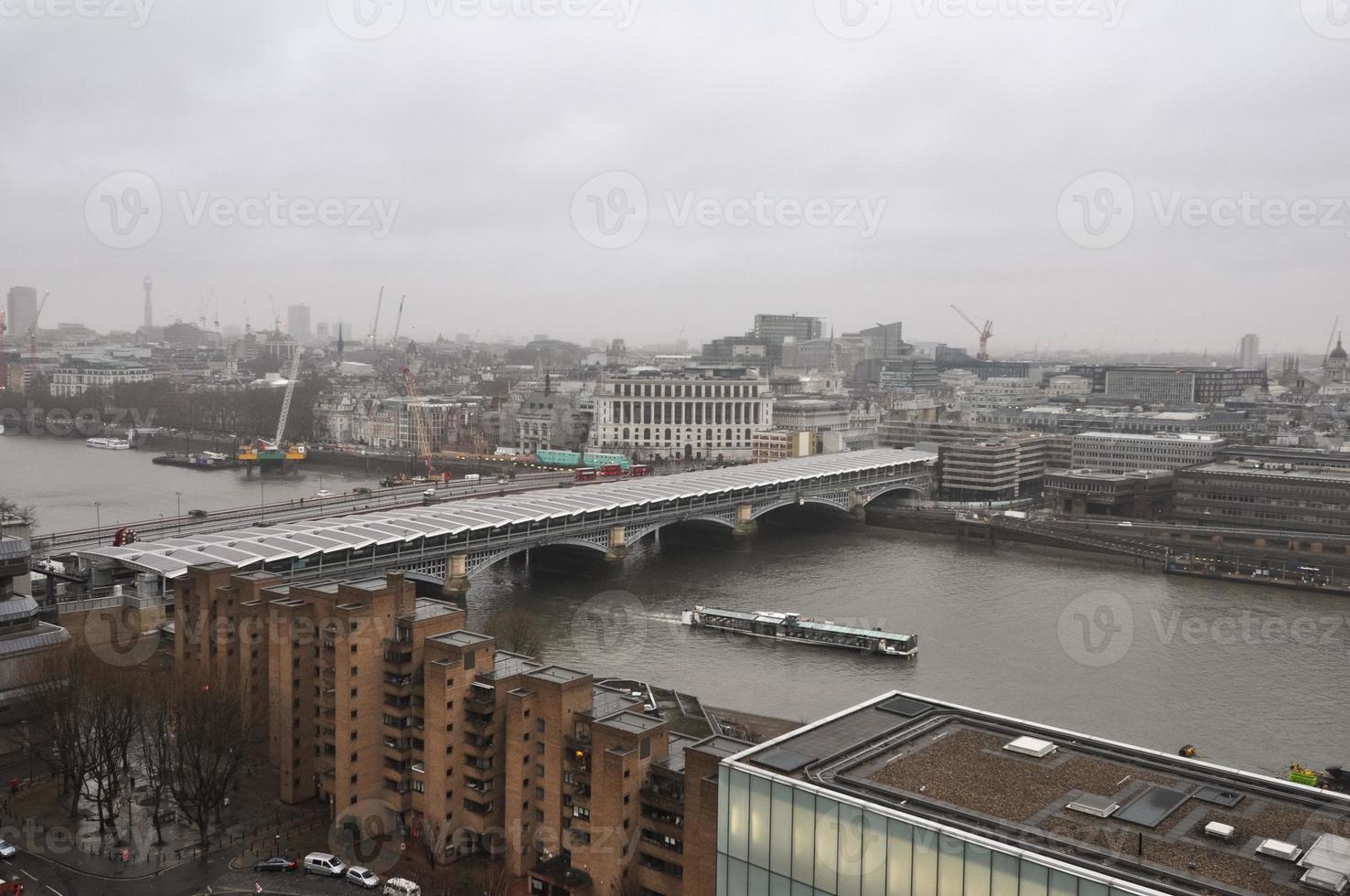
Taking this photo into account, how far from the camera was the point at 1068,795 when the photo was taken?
5.32 m

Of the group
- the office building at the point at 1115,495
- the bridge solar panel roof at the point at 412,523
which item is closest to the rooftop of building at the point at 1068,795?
the bridge solar panel roof at the point at 412,523

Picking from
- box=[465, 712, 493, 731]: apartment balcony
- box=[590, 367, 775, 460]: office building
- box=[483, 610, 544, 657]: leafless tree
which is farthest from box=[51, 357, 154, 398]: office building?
box=[465, 712, 493, 731]: apartment balcony

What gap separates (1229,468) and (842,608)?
1148 centimetres

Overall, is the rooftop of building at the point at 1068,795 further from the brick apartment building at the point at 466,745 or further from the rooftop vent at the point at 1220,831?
the brick apartment building at the point at 466,745

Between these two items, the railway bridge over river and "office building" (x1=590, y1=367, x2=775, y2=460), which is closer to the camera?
the railway bridge over river

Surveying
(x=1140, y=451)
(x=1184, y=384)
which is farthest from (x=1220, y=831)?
(x=1184, y=384)

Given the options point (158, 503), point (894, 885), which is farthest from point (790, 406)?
point (894, 885)

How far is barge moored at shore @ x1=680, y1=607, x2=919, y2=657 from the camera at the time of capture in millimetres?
13352

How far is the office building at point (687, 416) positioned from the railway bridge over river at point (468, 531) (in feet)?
38.4

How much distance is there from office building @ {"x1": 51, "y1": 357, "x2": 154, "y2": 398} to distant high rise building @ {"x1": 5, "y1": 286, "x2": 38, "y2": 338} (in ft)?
109

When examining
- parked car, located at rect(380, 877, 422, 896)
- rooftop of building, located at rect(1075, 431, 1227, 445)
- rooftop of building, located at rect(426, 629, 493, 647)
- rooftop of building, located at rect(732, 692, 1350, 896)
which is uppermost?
rooftop of building, located at rect(1075, 431, 1227, 445)

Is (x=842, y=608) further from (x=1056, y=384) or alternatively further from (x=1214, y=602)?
(x=1056, y=384)

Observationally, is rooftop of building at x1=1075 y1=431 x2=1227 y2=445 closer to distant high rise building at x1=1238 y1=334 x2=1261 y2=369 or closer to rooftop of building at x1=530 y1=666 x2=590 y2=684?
rooftop of building at x1=530 y1=666 x2=590 y2=684

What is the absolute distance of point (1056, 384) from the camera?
5609 centimetres
